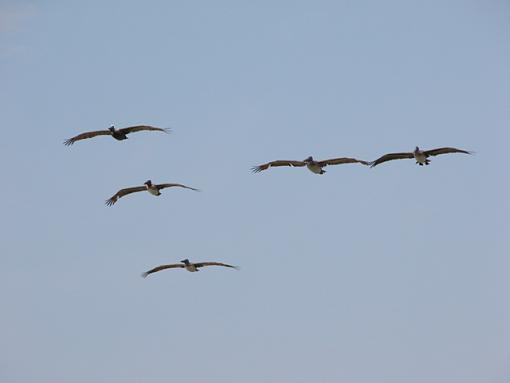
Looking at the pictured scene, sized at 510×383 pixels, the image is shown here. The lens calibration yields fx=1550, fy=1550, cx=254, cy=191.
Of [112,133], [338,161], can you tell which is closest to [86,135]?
[112,133]

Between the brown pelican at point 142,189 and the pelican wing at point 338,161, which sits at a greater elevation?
the pelican wing at point 338,161

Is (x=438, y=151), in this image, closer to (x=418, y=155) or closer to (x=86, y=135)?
(x=418, y=155)

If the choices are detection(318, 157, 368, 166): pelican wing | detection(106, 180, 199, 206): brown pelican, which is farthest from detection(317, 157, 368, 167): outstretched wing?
detection(106, 180, 199, 206): brown pelican

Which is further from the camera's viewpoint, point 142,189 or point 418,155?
point 142,189

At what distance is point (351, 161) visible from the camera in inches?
3248

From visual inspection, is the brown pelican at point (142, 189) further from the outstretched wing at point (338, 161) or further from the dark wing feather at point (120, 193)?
the outstretched wing at point (338, 161)

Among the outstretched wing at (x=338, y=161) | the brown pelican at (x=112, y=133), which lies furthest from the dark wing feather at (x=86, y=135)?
the outstretched wing at (x=338, y=161)

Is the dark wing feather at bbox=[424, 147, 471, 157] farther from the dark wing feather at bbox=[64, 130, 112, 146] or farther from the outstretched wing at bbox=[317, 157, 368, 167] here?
the dark wing feather at bbox=[64, 130, 112, 146]

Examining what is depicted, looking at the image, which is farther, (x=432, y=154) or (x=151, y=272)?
(x=151, y=272)

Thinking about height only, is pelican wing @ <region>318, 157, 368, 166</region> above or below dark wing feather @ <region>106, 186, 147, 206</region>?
→ above

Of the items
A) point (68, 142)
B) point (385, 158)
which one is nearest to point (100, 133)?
point (68, 142)

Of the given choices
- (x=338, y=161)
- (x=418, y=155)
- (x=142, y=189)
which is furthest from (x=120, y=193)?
(x=418, y=155)

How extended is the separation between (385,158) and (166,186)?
1165 centimetres

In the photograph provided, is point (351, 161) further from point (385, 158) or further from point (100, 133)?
point (100, 133)
